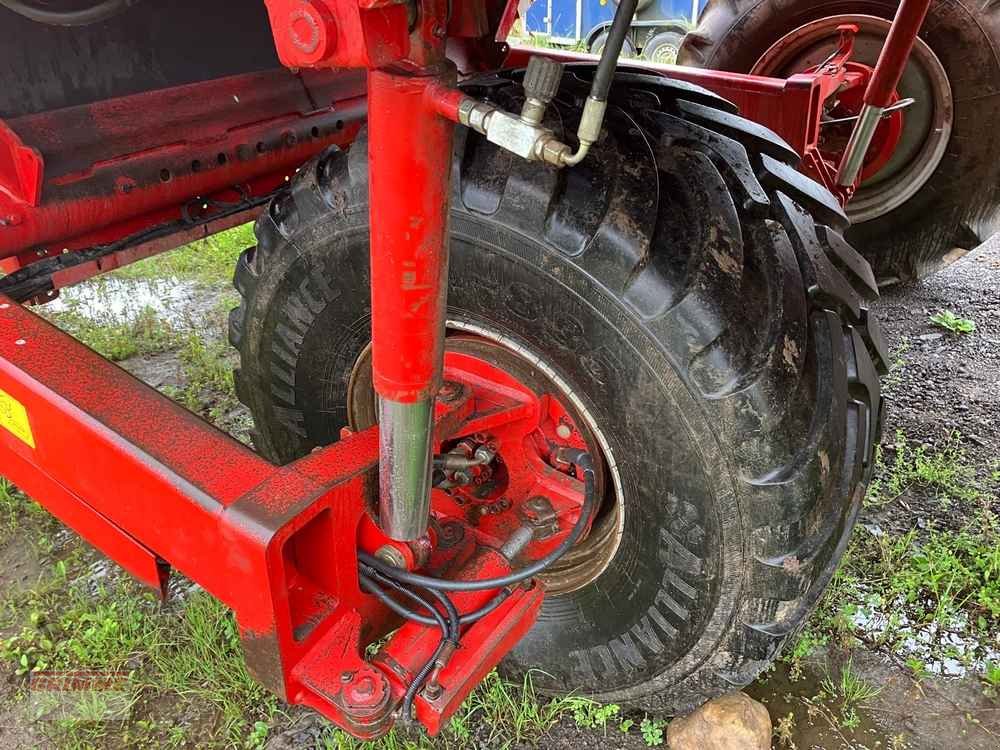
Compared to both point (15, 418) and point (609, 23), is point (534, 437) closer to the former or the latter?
point (15, 418)

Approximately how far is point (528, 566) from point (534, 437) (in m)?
0.27

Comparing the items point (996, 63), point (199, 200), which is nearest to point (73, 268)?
point (199, 200)

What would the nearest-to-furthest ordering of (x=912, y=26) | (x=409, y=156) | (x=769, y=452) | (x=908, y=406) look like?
(x=409, y=156), (x=769, y=452), (x=912, y=26), (x=908, y=406)

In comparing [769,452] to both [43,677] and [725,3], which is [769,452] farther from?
[725,3]

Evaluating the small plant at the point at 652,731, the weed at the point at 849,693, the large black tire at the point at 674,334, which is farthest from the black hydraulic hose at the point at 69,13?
the weed at the point at 849,693

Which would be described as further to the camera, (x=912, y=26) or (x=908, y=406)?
(x=908, y=406)

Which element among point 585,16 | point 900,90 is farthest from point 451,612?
point 585,16

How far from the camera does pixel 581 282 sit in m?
1.37

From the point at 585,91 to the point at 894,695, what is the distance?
5.17 feet

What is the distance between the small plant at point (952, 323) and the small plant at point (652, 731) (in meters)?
2.43

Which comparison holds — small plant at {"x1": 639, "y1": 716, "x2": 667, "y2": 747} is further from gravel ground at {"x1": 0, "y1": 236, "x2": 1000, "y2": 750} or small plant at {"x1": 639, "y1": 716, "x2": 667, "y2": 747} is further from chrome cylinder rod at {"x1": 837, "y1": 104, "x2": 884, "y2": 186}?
chrome cylinder rod at {"x1": 837, "y1": 104, "x2": 884, "y2": 186}

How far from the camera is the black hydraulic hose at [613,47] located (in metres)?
0.95

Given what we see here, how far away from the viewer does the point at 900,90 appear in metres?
3.17

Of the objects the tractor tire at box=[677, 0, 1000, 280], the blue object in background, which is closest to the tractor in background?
the blue object in background
